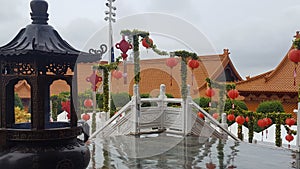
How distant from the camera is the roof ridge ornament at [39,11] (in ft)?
Answer: 9.13

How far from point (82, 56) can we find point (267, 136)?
6.12 metres

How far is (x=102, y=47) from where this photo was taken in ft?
10.3

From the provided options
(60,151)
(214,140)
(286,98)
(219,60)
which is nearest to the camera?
(60,151)

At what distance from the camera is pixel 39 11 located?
2822 millimetres

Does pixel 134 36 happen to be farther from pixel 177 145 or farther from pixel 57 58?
pixel 57 58

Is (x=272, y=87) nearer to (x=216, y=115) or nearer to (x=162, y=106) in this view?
(x=216, y=115)

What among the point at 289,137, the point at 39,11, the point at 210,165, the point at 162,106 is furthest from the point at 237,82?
the point at 39,11

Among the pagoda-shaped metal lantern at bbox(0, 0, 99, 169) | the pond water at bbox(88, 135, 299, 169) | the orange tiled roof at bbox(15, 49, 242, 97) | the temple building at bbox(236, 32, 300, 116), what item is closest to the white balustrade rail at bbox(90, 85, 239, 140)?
the pond water at bbox(88, 135, 299, 169)

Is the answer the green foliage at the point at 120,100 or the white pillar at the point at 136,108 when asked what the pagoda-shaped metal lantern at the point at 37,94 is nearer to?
the white pillar at the point at 136,108

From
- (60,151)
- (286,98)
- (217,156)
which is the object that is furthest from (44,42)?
(286,98)

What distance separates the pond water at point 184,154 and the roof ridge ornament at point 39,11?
2792mm

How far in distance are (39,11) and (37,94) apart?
693 mm

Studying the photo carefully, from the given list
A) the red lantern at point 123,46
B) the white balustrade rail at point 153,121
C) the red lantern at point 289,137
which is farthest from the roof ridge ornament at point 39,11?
the red lantern at point 289,137

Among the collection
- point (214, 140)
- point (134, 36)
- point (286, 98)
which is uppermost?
point (134, 36)
